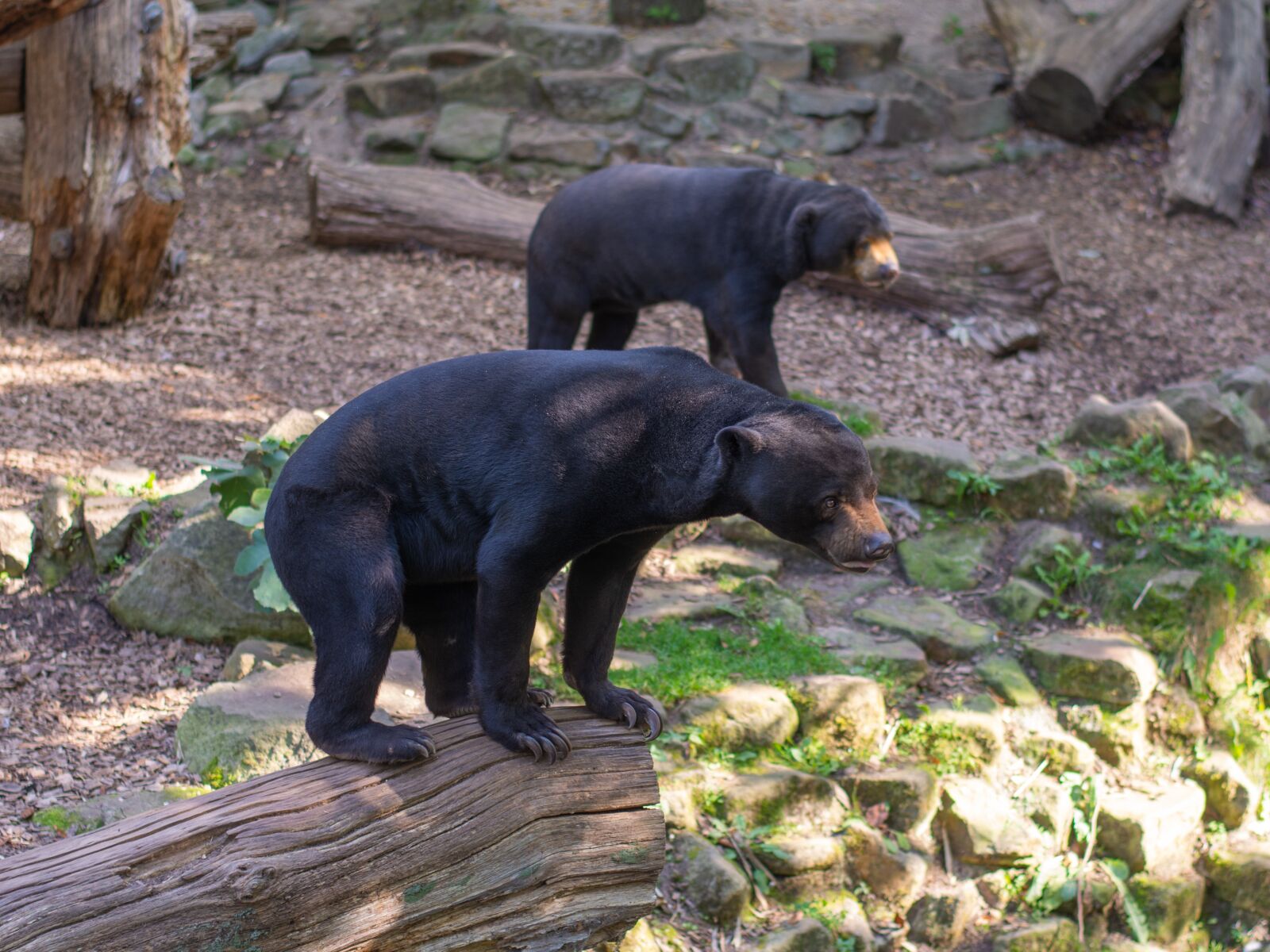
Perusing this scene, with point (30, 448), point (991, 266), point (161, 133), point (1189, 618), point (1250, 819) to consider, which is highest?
point (161, 133)

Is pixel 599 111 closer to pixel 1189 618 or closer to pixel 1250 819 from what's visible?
pixel 1189 618

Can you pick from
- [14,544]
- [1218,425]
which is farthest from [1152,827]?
[14,544]

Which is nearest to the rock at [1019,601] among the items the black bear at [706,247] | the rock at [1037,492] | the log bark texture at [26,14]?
the rock at [1037,492]

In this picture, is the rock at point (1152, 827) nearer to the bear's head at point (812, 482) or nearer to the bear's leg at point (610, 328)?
the bear's head at point (812, 482)

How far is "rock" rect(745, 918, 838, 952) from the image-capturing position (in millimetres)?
4625

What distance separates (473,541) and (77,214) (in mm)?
5762

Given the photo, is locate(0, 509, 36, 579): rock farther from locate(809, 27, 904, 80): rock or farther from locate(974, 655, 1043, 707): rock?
locate(809, 27, 904, 80): rock

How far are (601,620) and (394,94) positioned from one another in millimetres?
9349

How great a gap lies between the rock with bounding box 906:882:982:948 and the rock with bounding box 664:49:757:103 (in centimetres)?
867

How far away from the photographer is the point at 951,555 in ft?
22.1

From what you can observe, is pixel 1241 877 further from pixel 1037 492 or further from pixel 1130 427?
pixel 1130 427

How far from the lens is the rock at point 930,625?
6.12 meters

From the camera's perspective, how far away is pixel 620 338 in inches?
298

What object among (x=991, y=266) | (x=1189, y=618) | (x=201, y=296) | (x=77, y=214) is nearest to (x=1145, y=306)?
(x=991, y=266)
